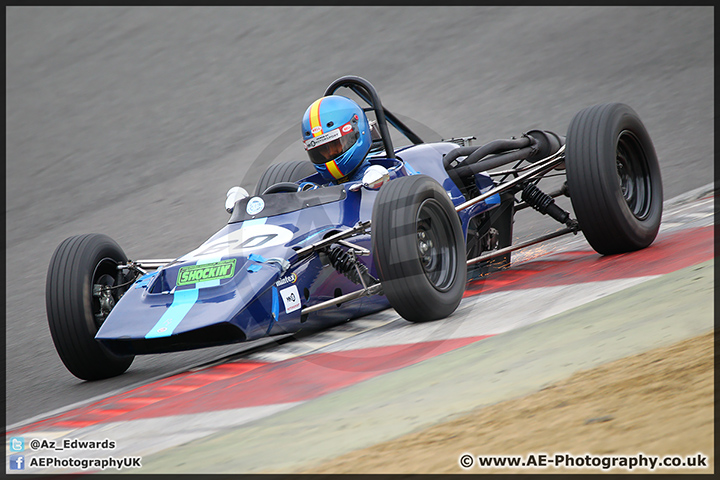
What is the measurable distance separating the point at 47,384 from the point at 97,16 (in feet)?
55.1

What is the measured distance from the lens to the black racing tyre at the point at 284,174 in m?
6.86

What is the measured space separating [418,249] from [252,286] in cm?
91

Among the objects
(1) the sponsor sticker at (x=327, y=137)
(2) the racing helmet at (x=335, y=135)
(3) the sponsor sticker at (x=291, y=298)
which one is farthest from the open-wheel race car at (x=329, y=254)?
→ (1) the sponsor sticker at (x=327, y=137)

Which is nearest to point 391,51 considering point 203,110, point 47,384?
point 203,110

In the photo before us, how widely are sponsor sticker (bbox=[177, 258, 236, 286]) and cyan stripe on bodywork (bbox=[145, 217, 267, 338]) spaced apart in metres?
0.04

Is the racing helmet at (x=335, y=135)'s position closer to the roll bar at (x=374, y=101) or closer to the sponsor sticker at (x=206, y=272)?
the roll bar at (x=374, y=101)

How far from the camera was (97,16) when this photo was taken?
65.7ft

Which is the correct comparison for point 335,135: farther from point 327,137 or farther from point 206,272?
point 206,272

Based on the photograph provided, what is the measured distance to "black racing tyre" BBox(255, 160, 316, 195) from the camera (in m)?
6.86

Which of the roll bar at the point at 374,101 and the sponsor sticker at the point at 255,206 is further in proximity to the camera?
the roll bar at the point at 374,101

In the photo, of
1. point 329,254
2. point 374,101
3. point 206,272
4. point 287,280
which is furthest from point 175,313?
point 374,101

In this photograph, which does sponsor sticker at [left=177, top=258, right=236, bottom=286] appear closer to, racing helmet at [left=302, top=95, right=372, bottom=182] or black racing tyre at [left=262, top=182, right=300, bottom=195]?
black racing tyre at [left=262, top=182, right=300, bottom=195]

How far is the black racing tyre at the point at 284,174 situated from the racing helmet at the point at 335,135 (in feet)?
3.86

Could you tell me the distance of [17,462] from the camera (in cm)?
338
